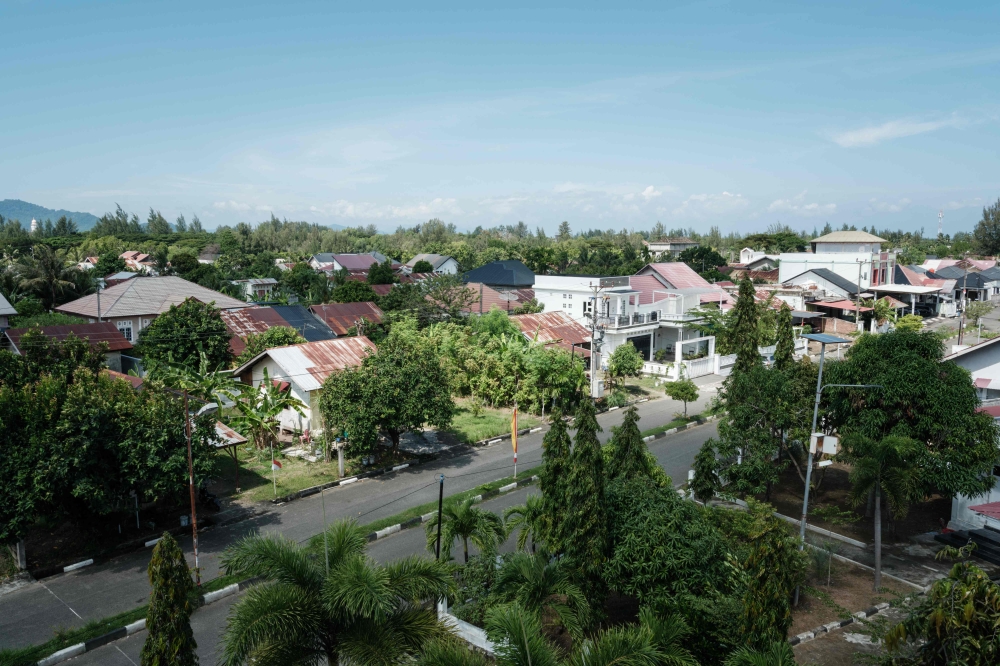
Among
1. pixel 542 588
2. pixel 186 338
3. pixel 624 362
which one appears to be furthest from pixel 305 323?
pixel 542 588

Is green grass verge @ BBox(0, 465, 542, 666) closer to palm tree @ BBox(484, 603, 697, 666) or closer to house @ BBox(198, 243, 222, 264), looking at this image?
palm tree @ BBox(484, 603, 697, 666)

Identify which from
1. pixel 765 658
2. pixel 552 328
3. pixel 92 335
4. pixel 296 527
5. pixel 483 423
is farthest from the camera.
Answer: pixel 552 328

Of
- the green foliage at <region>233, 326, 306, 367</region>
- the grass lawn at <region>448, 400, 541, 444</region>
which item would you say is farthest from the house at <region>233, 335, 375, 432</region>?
the green foliage at <region>233, 326, 306, 367</region>

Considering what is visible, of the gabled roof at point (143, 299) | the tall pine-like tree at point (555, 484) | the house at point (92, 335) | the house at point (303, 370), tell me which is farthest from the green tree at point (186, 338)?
the tall pine-like tree at point (555, 484)

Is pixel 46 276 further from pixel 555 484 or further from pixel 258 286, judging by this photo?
pixel 555 484

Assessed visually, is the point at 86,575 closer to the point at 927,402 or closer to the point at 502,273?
the point at 927,402

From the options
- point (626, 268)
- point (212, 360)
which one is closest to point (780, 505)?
point (212, 360)
